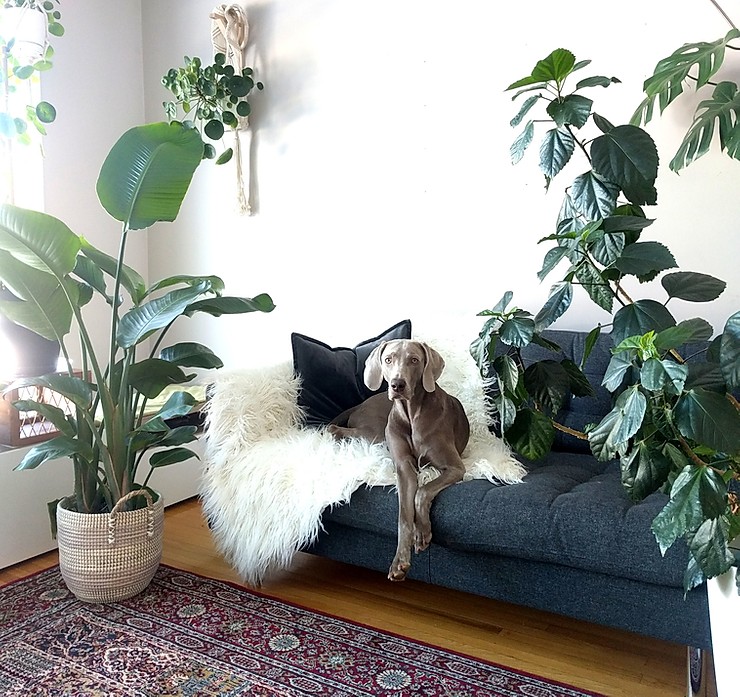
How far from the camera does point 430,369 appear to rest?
2408 millimetres

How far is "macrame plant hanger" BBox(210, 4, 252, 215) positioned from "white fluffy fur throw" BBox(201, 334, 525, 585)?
48.7 inches

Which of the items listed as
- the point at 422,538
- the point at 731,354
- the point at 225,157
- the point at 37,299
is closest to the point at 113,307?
the point at 37,299

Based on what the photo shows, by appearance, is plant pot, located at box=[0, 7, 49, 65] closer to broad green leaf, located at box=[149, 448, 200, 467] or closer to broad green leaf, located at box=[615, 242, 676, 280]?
broad green leaf, located at box=[149, 448, 200, 467]

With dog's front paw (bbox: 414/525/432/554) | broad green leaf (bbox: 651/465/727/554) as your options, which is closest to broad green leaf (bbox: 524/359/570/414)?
dog's front paw (bbox: 414/525/432/554)

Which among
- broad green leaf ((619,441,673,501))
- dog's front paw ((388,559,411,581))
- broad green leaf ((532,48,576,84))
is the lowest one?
dog's front paw ((388,559,411,581))

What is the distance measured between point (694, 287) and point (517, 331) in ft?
1.50

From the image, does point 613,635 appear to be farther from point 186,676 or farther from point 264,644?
point 186,676

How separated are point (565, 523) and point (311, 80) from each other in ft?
7.83

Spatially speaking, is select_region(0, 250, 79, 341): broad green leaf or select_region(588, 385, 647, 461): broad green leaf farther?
select_region(0, 250, 79, 341): broad green leaf

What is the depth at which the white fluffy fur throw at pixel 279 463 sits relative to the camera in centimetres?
229

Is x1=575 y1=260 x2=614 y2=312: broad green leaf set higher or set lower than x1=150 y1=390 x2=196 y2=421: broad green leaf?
higher

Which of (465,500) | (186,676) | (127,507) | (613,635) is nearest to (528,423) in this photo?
(465,500)

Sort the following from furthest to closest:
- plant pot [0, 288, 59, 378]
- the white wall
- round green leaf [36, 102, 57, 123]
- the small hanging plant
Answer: the small hanging plant < round green leaf [36, 102, 57, 123] < plant pot [0, 288, 59, 378] < the white wall

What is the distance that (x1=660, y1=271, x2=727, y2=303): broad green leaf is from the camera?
1.68m
